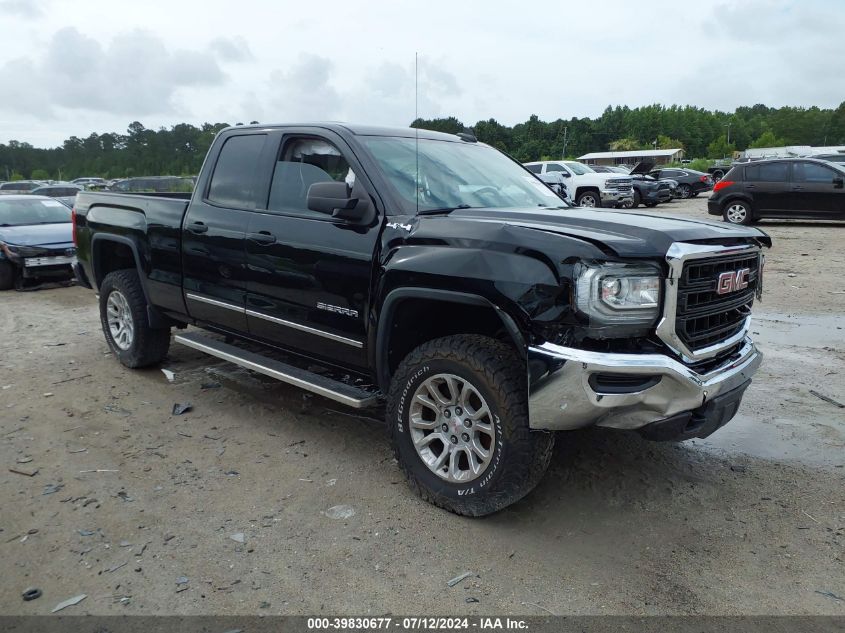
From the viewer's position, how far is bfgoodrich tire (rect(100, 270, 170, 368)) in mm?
5801

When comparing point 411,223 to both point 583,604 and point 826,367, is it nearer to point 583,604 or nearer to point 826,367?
point 583,604

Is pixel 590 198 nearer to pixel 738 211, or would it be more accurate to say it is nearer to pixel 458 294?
pixel 738 211

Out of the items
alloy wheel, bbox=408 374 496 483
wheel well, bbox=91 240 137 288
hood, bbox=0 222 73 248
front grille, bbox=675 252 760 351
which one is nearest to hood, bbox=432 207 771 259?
front grille, bbox=675 252 760 351

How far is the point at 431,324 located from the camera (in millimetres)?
3791

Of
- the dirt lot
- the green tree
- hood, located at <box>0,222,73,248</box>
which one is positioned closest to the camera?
the dirt lot

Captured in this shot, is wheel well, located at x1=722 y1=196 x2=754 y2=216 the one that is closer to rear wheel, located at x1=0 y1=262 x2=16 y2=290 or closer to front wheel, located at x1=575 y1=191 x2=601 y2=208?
front wheel, located at x1=575 y1=191 x2=601 y2=208

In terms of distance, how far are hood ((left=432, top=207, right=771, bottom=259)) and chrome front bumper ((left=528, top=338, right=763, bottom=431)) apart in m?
0.47

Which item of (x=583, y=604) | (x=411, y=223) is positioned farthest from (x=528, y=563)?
(x=411, y=223)

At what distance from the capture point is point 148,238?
5.43 meters

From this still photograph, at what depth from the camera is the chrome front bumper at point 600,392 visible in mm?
2902

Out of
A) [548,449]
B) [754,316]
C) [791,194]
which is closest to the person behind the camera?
[548,449]

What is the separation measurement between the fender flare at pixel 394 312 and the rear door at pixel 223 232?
132 cm

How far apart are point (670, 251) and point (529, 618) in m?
1.65

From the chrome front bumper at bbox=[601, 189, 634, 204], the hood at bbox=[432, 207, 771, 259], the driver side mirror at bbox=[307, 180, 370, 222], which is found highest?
the driver side mirror at bbox=[307, 180, 370, 222]
